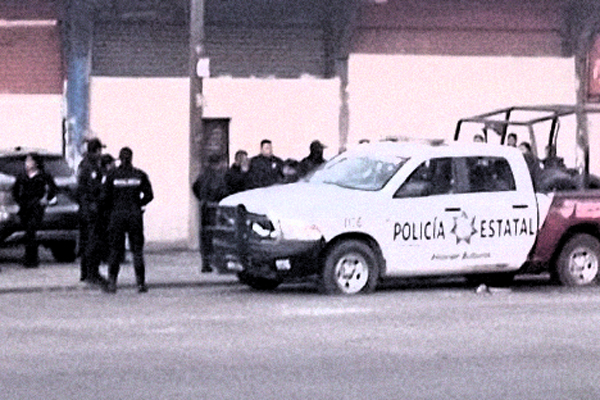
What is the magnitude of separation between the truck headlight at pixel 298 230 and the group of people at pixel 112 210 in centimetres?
174

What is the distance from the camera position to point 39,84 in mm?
27906

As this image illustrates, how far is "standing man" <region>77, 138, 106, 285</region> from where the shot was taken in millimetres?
21516

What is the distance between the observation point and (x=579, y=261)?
2184cm

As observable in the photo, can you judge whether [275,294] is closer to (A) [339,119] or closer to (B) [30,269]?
(B) [30,269]

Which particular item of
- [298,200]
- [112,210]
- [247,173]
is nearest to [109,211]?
[112,210]

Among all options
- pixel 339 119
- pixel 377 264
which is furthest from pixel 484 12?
pixel 377 264

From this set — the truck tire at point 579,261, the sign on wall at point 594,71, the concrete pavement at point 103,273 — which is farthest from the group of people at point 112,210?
the sign on wall at point 594,71

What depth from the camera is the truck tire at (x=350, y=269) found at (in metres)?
20.3

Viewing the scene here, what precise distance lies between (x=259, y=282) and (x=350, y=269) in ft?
4.72

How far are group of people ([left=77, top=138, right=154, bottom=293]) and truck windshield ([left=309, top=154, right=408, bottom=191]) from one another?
2086mm

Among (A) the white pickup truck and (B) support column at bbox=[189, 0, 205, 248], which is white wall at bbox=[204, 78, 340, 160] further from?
(A) the white pickup truck

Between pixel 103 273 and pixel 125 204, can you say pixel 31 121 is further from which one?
pixel 125 204

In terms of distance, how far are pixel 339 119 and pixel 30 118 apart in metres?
4.94

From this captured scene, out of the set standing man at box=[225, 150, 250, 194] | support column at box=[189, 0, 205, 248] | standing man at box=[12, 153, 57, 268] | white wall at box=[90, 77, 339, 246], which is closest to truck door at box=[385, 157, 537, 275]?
standing man at box=[225, 150, 250, 194]
